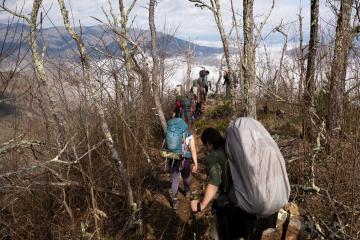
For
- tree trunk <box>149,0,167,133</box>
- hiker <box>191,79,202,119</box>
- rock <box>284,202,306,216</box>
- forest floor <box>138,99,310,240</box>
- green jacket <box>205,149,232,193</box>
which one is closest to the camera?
green jacket <box>205,149,232,193</box>

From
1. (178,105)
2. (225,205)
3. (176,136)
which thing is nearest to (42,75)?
(176,136)

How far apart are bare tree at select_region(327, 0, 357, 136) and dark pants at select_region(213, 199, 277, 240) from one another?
232 centimetres

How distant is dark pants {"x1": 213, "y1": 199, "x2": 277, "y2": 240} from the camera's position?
3.16 m

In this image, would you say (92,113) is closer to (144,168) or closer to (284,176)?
(144,168)

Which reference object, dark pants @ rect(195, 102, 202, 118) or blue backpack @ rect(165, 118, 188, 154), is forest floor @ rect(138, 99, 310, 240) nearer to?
blue backpack @ rect(165, 118, 188, 154)

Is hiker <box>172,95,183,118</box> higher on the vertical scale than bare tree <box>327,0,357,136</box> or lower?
lower

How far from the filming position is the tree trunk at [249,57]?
6191mm

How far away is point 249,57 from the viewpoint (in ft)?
20.2

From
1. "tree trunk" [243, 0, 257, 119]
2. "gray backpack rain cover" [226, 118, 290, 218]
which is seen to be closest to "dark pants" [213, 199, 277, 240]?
"gray backpack rain cover" [226, 118, 290, 218]

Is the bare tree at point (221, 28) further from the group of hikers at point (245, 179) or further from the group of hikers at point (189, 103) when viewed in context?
the group of hikers at point (245, 179)

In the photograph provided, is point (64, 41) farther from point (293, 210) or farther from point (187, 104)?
point (187, 104)

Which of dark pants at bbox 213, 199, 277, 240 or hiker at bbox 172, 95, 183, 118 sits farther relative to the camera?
hiker at bbox 172, 95, 183, 118

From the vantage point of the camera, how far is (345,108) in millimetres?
6391

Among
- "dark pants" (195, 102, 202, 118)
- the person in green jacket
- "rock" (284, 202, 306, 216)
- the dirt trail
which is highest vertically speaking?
the person in green jacket
